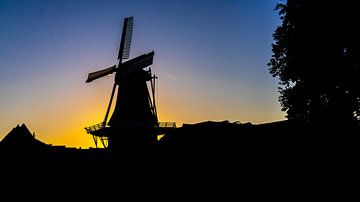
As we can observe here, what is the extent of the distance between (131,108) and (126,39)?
32.0 ft

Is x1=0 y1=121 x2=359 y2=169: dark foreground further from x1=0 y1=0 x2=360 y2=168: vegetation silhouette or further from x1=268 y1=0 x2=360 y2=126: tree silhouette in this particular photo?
x1=268 y1=0 x2=360 y2=126: tree silhouette

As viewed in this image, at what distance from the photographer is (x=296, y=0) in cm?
1541

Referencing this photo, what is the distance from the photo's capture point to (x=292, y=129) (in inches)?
432

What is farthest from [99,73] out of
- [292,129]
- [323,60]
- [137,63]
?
[292,129]

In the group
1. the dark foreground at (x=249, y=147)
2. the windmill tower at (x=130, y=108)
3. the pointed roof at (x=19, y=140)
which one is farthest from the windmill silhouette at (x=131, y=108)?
the dark foreground at (x=249, y=147)

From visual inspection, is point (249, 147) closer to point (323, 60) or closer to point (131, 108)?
point (323, 60)

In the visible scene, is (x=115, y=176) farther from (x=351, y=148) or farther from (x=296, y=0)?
(x=296, y=0)

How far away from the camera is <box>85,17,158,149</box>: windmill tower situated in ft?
85.2

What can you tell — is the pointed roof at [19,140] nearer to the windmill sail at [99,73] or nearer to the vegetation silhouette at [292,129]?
the vegetation silhouette at [292,129]

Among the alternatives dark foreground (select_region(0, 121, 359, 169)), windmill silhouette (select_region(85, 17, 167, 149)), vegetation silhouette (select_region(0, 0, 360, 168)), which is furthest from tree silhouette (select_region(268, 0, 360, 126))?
windmill silhouette (select_region(85, 17, 167, 149))

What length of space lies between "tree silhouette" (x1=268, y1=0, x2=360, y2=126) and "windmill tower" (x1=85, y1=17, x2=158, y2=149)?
14839mm

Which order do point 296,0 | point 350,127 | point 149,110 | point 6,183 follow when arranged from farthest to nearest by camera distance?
1. point 149,110
2. point 296,0
3. point 6,183
4. point 350,127

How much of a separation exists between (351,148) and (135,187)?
885 centimetres

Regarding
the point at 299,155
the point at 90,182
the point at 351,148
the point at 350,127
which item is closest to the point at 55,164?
the point at 90,182
